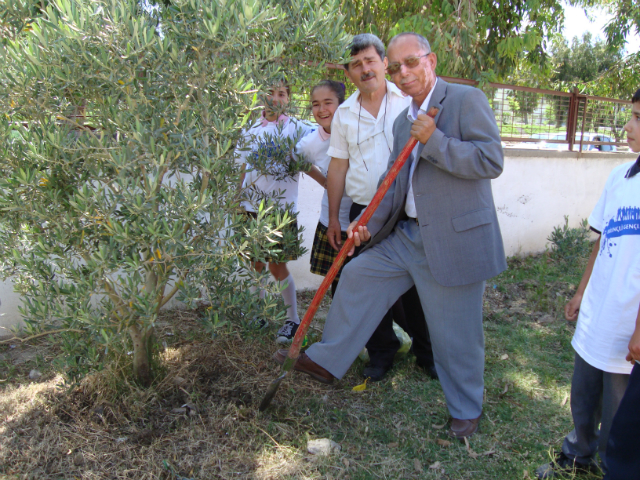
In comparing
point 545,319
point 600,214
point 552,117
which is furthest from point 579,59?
point 600,214

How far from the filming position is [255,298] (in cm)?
243

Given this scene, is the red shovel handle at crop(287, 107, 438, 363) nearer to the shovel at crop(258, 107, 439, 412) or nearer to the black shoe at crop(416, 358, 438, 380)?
the shovel at crop(258, 107, 439, 412)

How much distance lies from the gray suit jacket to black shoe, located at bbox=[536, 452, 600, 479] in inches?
34.5

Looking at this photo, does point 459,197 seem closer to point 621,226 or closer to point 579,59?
point 621,226

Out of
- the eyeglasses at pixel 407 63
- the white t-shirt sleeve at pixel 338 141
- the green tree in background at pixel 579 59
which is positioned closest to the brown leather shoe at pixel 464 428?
the white t-shirt sleeve at pixel 338 141

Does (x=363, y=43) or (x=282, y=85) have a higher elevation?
(x=363, y=43)

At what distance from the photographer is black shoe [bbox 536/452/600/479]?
2.25 meters

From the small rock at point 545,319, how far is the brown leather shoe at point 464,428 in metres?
2.09

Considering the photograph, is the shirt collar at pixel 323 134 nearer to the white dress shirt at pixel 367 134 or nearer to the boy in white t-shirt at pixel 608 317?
the white dress shirt at pixel 367 134

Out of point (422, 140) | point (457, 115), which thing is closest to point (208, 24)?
point (422, 140)

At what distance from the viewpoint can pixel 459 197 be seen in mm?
2496

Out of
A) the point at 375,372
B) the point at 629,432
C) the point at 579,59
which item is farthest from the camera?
the point at 579,59

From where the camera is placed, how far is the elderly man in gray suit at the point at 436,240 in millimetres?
2428

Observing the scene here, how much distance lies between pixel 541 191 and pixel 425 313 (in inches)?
187
